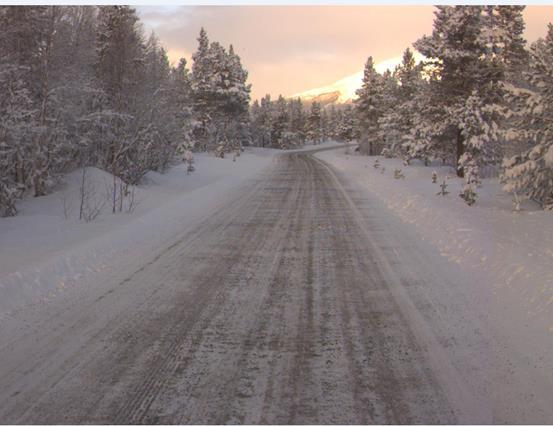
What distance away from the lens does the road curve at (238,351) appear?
11.1 ft

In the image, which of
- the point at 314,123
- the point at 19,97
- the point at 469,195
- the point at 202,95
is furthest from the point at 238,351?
the point at 314,123

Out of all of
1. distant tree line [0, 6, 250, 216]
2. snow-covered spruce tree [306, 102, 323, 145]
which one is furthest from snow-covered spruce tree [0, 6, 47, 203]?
snow-covered spruce tree [306, 102, 323, 145]

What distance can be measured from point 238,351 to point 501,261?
190 inches

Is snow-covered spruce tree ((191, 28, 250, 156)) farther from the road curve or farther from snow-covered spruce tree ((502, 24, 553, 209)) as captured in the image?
the road curve

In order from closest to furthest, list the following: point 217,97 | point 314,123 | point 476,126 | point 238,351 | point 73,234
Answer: point 238,351, point 73,234, point 476,126, point 217,97, point 314,123

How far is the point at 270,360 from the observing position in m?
4.15

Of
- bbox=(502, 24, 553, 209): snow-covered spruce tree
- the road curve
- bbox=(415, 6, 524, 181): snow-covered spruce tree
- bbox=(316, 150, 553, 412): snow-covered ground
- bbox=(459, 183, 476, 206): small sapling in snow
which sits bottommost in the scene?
the road curve

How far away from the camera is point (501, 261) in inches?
289

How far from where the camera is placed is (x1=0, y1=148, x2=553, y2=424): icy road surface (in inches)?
133

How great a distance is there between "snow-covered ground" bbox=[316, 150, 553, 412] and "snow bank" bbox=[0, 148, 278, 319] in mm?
4826

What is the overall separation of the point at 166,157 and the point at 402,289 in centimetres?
2026

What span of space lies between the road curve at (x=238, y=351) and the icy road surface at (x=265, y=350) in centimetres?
1

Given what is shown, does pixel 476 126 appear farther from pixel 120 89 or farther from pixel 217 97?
pixel 217 97

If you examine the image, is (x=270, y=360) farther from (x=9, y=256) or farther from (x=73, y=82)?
(x=73, y=82)
